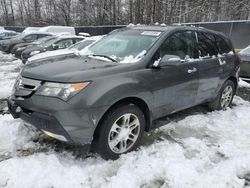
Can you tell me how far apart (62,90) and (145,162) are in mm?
1408

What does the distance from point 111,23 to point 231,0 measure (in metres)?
15.7

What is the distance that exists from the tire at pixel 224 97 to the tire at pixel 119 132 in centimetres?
231

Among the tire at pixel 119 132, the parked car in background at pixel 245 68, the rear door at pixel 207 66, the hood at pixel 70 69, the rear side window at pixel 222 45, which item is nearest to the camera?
the hood at pixel 70 69

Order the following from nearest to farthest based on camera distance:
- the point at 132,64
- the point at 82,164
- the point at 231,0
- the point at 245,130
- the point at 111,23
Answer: the point at 82,164 → the point at 132,64 → the point at 245,130 → the point at 231,0 → the point at 111,23

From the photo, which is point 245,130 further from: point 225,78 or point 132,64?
point 132,64

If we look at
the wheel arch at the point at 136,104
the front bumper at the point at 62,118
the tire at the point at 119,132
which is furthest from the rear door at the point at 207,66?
the front bumper at the point at 62,118

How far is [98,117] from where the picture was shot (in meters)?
3.26

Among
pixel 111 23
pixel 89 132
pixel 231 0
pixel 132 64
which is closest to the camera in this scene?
pixel 89 132

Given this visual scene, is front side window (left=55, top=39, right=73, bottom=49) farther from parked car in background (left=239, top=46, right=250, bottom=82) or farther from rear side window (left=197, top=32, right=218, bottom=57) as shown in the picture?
rear side window (left=197, top=32, right=218, bottom=57)

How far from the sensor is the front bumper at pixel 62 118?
3.10 meters

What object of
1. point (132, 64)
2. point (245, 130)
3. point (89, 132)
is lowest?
point (245, 130)

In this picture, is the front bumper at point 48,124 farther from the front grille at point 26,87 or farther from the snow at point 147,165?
the snow at point 147,165

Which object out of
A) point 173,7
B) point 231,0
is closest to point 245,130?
point 231,0

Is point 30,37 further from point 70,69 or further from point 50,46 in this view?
point 70,69
